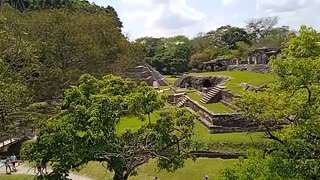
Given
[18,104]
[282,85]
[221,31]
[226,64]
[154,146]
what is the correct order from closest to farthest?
1. [282,85]
2. [154,146]
3. [18,104]
4. [226,64]
5. [221,31]

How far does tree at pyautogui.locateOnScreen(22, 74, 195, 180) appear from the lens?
1244cm

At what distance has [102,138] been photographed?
41.1ft

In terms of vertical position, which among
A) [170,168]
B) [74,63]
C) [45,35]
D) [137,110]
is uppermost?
[45,35]

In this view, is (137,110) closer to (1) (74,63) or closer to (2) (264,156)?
(2) (264,156)

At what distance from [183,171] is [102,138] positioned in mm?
5868

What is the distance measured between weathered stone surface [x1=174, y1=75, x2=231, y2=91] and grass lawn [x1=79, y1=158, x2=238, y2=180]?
1483 centimetres

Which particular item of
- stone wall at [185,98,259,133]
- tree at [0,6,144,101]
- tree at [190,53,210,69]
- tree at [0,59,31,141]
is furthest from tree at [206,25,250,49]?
tree at [0,59,31,141]

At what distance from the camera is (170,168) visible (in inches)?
528

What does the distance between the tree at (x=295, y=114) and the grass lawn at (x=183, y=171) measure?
6501 mm

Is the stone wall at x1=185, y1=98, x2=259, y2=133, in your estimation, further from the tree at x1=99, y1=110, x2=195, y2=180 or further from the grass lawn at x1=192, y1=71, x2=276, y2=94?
the tree at x1=99, y1=110, x2=195, y2=180

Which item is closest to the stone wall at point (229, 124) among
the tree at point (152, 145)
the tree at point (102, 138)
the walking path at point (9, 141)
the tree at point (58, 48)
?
the tree at point (102, 138)

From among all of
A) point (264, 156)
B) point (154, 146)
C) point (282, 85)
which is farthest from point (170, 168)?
point (282, 85)

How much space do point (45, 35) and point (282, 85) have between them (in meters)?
22.8

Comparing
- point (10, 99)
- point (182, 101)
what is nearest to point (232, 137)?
point (10, 99)
